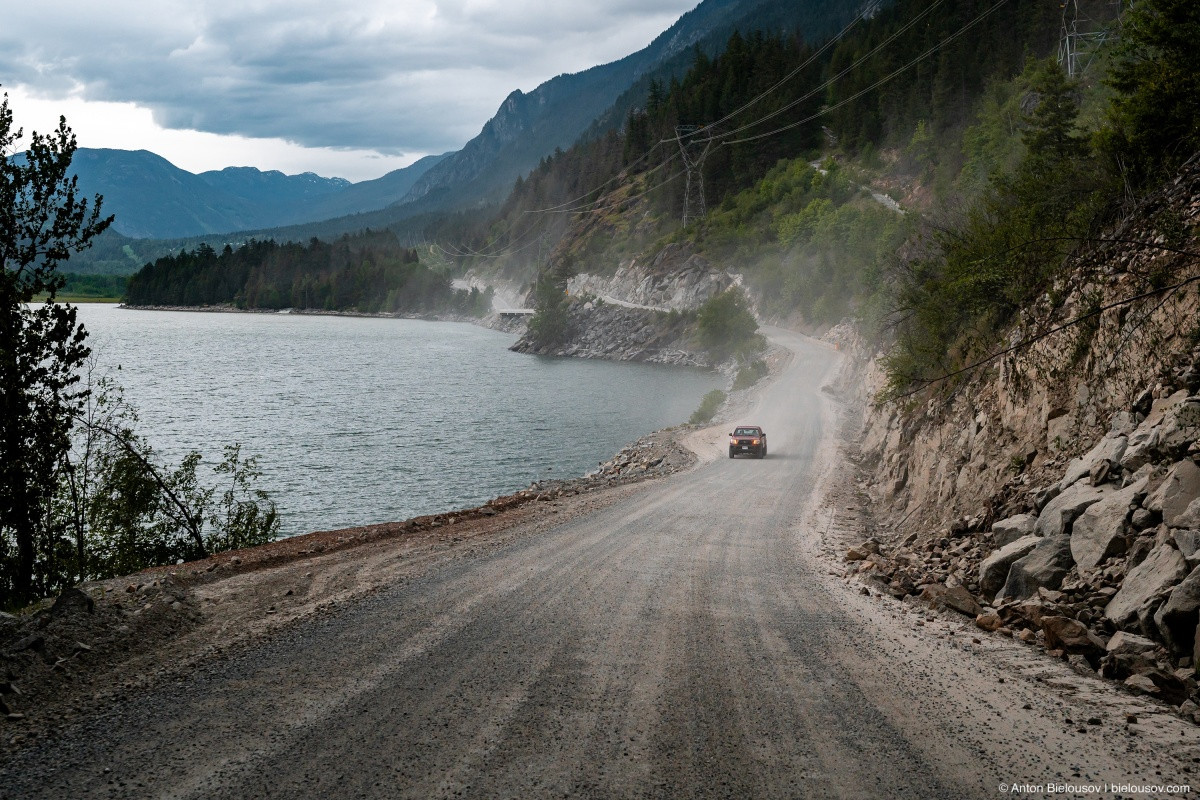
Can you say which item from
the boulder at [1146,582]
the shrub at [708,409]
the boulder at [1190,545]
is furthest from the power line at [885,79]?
the boulder at [1190,545]

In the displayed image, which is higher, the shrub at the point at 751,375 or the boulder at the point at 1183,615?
the shrub at the point at 751,375

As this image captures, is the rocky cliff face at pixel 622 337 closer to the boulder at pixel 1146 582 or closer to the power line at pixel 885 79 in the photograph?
the power line at pixel 885 79

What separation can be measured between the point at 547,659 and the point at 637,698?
4.81ft

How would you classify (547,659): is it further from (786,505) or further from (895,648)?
(786,505)

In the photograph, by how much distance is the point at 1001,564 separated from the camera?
11.0 meters

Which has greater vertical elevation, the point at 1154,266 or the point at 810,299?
the point at 810,299

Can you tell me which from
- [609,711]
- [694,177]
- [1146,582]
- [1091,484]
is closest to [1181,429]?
[1091,484]

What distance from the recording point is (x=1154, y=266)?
42.4 ft

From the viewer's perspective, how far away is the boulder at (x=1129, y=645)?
7.82 meters

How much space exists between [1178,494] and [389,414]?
55124 mm

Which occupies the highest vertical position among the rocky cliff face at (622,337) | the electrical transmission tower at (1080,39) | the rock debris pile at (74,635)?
the electrical transmission tower at (1080,39)

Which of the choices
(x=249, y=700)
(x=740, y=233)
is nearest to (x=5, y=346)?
(x=249, y=700)

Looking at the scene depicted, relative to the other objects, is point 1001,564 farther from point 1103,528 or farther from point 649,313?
point 649,313

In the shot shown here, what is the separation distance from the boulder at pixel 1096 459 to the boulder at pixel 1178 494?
1589 millimetres
